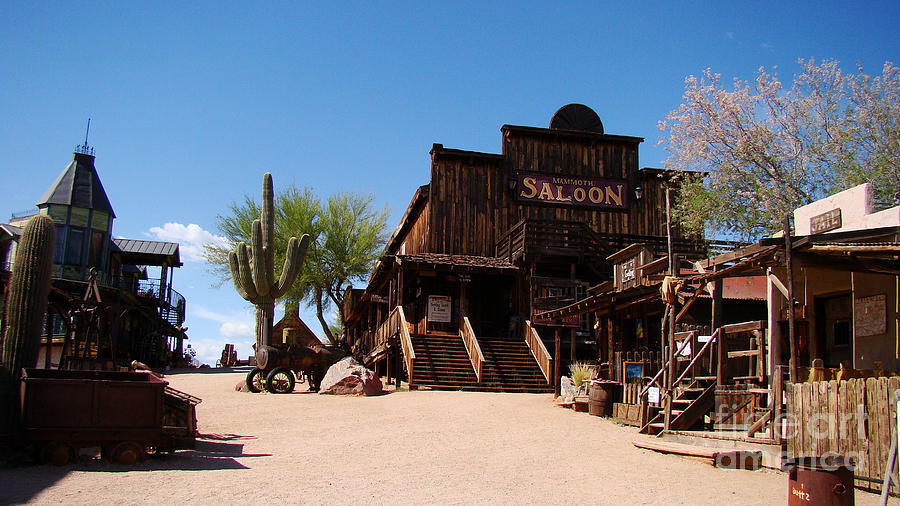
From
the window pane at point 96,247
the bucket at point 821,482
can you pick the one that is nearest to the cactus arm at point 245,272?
the window pane at point 96,247

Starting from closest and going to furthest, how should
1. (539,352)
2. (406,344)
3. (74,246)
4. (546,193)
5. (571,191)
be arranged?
(406,344)
(539,352)
(546,193)
(571,191)
(74,246)

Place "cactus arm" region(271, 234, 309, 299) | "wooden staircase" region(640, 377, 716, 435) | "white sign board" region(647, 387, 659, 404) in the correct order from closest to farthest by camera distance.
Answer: "wooden staircase" region(640, 377, 716, 435) < "white sign board" region(647, 387, 659, 404) < "cactus arm" region(271, 234, 309, 299)

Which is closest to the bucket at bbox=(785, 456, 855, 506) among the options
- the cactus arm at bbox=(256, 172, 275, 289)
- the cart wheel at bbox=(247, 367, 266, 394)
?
the cart wheel at bbox=(247, 367, 266, 394)

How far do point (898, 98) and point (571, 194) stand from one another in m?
11.7

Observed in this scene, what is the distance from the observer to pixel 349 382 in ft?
61.8

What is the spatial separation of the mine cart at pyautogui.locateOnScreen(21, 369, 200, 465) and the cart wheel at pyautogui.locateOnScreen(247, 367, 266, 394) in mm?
9954

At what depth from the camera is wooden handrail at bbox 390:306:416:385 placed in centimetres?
2089

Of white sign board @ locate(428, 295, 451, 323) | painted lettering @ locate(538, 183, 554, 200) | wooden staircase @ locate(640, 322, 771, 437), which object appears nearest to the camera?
wooden staircase @ locate(640, 322, 771, 437)

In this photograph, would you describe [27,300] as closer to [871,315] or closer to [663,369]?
[663,369]

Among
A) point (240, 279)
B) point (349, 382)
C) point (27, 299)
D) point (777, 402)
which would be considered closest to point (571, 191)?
point (240, 279)

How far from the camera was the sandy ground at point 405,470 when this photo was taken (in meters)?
7.46

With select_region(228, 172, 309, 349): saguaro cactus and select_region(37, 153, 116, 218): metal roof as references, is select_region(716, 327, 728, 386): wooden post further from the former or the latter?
select_region(37, 153, 116, 218): metal roof

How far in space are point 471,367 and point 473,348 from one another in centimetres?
68

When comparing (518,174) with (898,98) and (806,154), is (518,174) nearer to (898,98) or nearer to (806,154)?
(806,154)
